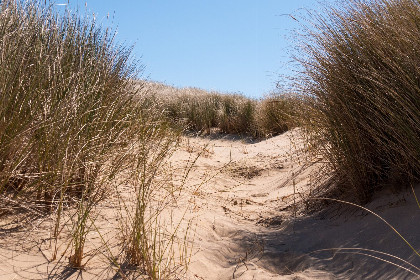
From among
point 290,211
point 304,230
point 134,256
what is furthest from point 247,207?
point 134,256

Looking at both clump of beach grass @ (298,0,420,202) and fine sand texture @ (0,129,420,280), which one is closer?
fine sand texture @ (0,129,420,280)

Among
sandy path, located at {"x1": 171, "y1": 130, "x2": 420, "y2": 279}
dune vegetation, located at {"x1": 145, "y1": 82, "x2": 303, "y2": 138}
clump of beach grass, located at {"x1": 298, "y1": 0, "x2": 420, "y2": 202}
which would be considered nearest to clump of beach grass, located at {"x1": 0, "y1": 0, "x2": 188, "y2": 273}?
sandy path, located at {"x1": 171, "y1": 130, "x2": 420, "y2": 279}

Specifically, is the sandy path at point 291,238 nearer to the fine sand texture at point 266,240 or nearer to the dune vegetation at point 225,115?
the fine sand texture at point 266,240

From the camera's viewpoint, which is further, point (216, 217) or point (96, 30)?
point (96, 30)

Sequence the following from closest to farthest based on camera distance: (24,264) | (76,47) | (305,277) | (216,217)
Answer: (24,264) → (305,277) → (216,217) → (76,47)

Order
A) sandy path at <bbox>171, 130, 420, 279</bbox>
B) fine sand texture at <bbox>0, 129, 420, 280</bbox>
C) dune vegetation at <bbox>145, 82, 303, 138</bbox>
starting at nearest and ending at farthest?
1. fine sand texture at <bbox>0, 129, 420, 280</bbox>
2. sandy path at <bbox>171, 130, 420, 279</bbox>
3. dune vegetation at <bbox>145, 82, 303, 138</bbox>

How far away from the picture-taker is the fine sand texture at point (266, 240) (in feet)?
7.18

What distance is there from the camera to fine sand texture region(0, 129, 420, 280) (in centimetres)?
219

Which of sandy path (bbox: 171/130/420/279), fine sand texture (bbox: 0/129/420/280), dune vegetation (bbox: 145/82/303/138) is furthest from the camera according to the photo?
dune vegetation (bbox: 145/82/303/138)

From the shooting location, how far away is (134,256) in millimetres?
2246

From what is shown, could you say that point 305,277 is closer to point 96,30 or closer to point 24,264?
point 24,264

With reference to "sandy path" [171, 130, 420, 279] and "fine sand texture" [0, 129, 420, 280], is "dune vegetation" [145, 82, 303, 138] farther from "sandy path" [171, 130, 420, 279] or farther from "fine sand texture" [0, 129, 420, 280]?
"fine sand texture" [0, 129, 420, 280]

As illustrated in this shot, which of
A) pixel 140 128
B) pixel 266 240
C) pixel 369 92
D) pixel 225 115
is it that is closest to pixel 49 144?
pixel 140 128

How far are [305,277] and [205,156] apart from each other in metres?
4.14
